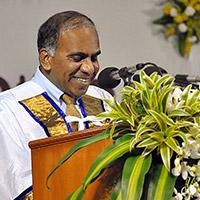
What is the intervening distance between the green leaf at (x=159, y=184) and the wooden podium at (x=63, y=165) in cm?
Answer: 19

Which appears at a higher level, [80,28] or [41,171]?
[80,28]

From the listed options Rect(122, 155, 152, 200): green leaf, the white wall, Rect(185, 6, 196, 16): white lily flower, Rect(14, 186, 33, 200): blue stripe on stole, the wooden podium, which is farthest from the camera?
Rect(185, 6, 196, 16): white lily flower

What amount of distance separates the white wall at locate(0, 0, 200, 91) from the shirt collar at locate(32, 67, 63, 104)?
1144 millimetres

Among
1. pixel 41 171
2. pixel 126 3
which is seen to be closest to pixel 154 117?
pixel 41 171

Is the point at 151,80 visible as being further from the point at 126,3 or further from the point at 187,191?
the point at 126,3

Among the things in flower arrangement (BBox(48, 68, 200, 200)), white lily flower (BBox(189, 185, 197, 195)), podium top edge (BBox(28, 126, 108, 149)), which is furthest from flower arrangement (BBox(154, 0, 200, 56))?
white lily flower (BBox(189, 185, 197, 195))

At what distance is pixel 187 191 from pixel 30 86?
1049 mm

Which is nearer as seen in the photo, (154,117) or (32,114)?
(154,117)

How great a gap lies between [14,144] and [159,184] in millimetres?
863

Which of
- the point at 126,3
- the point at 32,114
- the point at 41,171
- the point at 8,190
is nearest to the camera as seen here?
the point at 41,171

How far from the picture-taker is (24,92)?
2150 millimetres

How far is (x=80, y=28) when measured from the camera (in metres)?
2.01

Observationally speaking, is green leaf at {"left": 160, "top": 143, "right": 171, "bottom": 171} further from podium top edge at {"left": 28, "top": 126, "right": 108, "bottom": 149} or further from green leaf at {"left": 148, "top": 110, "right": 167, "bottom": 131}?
podium top edge at {"left": 28, "top": 126, "right": 108, "bottom": 149}

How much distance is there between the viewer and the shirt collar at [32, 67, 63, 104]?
83.3 inches
